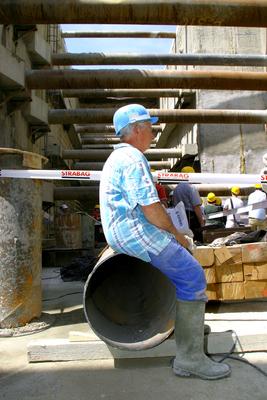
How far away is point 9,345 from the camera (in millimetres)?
3762

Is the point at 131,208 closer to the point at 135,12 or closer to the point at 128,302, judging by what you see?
the point at 128,302

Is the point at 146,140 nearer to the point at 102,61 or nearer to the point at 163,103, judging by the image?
the point at 102,61

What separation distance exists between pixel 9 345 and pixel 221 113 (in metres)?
7.67

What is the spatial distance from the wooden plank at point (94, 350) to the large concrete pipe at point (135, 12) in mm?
4110

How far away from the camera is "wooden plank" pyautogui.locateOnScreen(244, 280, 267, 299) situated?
4320mm

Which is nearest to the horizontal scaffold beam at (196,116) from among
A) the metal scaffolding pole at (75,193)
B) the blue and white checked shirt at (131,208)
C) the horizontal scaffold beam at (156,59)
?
the horizontal scaffold beam at (156,59)

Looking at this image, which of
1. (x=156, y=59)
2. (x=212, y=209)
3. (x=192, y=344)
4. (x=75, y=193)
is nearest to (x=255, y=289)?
(x=192, y=344)

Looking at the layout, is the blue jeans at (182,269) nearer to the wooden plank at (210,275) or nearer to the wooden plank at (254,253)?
the wooden plank at (210,275)

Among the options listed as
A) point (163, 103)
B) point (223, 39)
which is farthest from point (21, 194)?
point (163, 103)

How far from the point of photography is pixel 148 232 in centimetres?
277

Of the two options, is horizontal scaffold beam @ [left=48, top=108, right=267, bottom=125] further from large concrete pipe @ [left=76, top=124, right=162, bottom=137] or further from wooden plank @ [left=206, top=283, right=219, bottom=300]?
wooden plank @ [left=206, top=283, right=219, bottom=300]

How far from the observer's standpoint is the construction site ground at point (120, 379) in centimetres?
271

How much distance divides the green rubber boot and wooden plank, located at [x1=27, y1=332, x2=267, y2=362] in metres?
0.37


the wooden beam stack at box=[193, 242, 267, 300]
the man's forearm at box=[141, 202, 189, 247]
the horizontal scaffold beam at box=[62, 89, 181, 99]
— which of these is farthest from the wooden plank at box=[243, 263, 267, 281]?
the horizontal scaffold beam at box=[62, 89, 181, 99]
